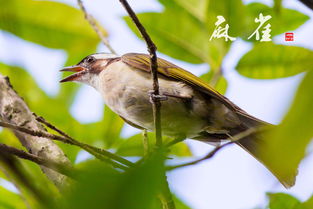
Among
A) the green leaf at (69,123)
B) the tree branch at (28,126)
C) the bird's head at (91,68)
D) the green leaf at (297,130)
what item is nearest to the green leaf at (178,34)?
the green leaf at (69,123)

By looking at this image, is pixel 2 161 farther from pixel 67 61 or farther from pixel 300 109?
pixel 67 61

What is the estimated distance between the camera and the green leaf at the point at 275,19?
2.59 meters

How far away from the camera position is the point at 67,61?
2.76 metres

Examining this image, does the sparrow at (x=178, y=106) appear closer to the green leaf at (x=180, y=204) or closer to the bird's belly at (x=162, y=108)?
the bird's belly at (x=162, y=108)

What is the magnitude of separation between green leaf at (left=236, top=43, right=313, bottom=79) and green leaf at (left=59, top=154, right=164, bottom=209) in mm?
1909

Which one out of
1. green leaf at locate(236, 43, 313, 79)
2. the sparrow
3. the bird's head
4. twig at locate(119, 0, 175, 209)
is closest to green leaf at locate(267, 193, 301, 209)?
twig at locate(119, 0, 175, 209)

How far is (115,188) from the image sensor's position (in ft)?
1.47

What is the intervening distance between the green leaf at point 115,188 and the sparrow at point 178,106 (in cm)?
260

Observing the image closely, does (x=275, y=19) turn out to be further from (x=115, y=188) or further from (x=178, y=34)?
(x=115, y=188)

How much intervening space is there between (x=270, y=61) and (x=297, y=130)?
200 centimetres

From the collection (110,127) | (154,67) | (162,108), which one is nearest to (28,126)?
(110,127)

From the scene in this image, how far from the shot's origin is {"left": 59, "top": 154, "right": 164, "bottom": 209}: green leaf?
0.44 meters

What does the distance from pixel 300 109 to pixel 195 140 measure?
9.83 feet

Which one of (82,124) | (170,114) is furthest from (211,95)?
(82,124)
